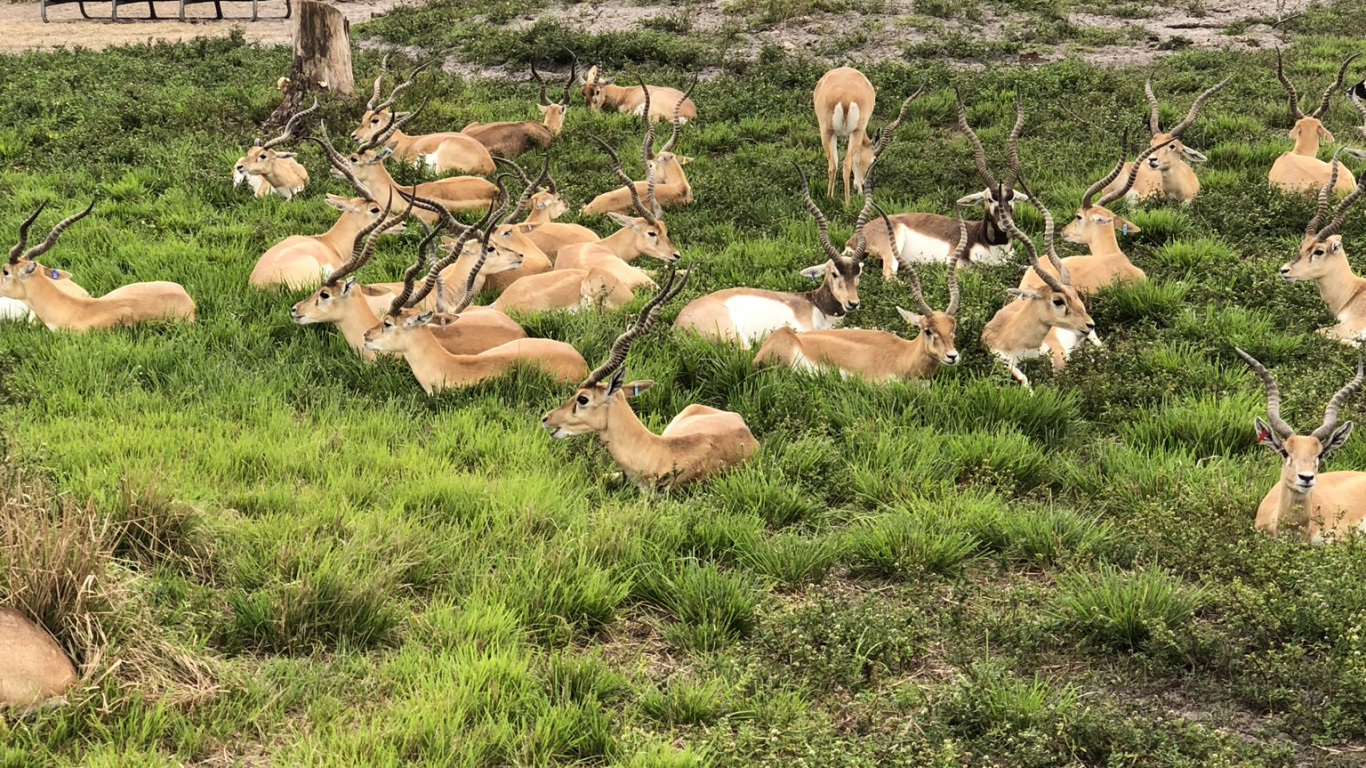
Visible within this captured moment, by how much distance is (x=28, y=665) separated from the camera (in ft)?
11.1

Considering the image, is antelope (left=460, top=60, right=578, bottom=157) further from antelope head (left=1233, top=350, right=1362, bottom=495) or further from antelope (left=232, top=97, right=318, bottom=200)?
antelope head (left=1233, top=350, right=1362, bottom=495)

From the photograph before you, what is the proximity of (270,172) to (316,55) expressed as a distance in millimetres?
Result: 2948

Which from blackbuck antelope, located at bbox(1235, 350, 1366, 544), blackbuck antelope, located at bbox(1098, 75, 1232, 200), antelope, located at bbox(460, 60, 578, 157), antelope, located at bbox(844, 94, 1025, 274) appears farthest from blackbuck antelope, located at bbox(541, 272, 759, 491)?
antelope, located at bbox(460, 60, 578, 157)

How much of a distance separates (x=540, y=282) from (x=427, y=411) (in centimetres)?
218

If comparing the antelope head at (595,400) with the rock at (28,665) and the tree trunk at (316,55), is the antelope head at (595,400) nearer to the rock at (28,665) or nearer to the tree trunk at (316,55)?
the rock at (28,665)

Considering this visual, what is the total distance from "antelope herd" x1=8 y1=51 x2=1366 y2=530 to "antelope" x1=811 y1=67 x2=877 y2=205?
1.6 inches

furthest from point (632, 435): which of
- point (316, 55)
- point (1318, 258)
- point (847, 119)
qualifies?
point (316, 55)

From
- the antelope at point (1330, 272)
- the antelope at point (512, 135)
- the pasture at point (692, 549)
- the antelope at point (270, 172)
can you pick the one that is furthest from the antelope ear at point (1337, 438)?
the antelope at point (512, 135)

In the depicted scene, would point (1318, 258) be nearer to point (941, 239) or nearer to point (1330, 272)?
point (1330, 272)

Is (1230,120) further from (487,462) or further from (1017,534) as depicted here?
(487,462)

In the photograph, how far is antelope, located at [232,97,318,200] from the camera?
32.7 ft

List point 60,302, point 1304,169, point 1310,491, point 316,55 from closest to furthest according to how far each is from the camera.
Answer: point 1310,491 < point 60,302 < point 1304,169 < point 316,55

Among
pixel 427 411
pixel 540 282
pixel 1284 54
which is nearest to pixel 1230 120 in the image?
pixel 1284 54

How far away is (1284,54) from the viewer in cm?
1503
